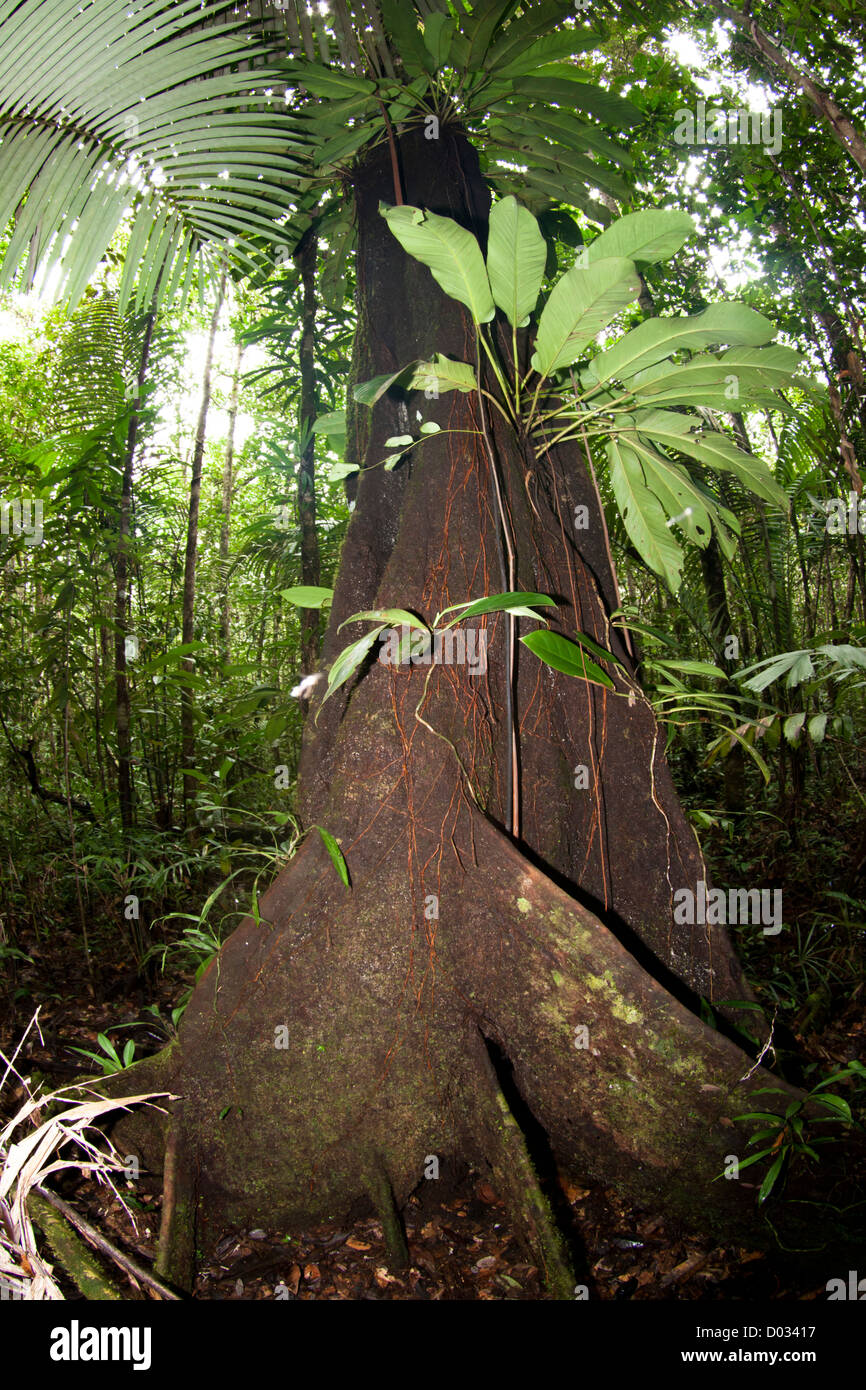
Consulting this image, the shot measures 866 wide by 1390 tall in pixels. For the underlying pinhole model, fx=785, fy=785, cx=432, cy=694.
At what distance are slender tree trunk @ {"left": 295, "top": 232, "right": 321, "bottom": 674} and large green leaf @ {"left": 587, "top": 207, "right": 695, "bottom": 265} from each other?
2673 millimetres

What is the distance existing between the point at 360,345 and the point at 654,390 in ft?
4.15

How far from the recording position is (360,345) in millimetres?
2980

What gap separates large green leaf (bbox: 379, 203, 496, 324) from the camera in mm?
1886

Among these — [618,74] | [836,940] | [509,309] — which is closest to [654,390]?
[509,309]

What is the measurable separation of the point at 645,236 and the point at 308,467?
2.90m

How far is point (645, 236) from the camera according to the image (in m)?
1.90

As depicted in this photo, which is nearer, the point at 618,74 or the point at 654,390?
the point at 654,390

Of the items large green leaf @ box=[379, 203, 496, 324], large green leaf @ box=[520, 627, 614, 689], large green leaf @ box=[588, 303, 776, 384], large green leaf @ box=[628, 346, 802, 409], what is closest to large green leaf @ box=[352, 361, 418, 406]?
large green leaf @ box=[379, 203, 496, 324]

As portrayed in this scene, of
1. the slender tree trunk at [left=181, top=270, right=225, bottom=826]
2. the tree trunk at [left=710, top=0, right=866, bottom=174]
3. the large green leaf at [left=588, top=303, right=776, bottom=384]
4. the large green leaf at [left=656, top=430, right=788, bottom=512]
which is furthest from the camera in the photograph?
the slender tree trunk at [left=181, top=270, right=225, bottom=826]

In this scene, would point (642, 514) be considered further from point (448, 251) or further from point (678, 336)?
point (448, 251)

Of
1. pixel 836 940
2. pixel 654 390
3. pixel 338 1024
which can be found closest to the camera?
pixel 338 1024

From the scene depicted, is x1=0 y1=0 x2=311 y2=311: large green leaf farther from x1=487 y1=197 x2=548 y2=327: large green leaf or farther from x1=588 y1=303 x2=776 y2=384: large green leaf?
x1=588 y1=303 x2=776 y2=384: large green leaf

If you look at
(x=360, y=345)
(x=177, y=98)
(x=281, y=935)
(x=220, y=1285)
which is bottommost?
(x=220, y=1285)
